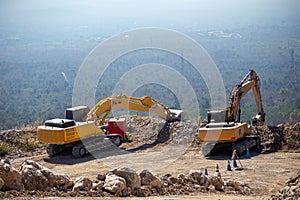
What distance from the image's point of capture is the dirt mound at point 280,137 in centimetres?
2038

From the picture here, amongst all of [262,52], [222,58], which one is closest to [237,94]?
Result: [222,58]

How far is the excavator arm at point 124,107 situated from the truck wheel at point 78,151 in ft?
5.66

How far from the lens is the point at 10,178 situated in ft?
33.4

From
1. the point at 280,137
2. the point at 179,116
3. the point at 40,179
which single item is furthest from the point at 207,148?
the point at 40,179

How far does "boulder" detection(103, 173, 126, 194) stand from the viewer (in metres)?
10.6

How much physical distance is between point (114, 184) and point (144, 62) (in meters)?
62.5

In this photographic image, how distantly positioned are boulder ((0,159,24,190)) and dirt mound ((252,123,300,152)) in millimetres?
12787

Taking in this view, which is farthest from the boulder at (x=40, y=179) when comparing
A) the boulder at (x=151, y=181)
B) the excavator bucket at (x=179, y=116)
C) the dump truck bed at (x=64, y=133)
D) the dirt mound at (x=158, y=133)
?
the excavator bucket at (x=179, y=116)

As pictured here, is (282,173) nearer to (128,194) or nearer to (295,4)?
(128,194)

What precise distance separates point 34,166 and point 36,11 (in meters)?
189

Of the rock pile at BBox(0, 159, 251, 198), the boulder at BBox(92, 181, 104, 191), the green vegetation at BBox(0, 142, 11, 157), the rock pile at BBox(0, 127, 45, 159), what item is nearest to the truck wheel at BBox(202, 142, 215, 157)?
the rock pile at BBox(0, 127, 45, 159)

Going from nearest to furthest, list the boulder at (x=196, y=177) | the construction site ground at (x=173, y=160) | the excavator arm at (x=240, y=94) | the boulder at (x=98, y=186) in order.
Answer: the boulder at (x=98, y=186) < the boulder at (x=196, y=177) < the construction site ground at (x=173, y=160) < the excavator arm at (x=240, y=94)

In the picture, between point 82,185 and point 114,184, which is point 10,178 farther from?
point 114,184

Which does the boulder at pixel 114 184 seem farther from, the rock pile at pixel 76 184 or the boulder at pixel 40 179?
the boulder at pixel 40 179
